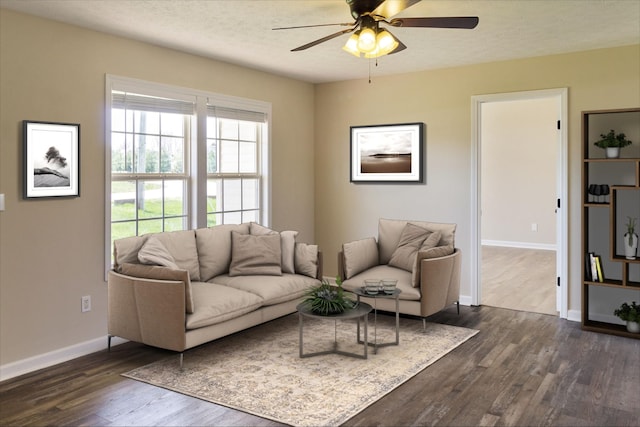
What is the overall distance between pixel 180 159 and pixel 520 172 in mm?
6787

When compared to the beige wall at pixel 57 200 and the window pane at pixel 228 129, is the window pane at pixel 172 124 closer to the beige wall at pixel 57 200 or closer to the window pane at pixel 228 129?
the beige wall at pixel 57 200

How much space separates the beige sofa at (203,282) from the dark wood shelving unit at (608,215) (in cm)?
250

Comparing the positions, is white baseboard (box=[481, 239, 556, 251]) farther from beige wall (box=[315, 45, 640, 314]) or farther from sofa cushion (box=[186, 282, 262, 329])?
sofa cushion (box=[186, 282, 262, 329])

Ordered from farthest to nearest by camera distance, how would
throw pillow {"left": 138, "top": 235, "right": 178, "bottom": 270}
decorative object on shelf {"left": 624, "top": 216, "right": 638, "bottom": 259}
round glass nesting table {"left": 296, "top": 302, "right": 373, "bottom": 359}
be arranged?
decorative object on shelf {"left": 624, "top": 216, "right": 638, "bottom": 259} → throw pillow {"left": 138, "top": 235, "right": 178, "bottom": 270} → round glass nesting table {"left": 296, "top": 302, "right": 373, "bottom": 359}

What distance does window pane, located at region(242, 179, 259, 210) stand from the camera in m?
5.85

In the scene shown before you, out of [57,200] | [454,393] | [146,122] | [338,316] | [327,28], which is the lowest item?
[454,393]

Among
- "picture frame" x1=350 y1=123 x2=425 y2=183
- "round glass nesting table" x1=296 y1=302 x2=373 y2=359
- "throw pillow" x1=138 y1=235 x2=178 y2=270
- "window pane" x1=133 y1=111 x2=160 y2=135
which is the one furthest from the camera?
"picture frame" x1=350 y1=123 x2=425 y2=183

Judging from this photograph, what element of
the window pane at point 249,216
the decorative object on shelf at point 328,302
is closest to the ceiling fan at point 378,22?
the decorative object on shelf at point 328,302

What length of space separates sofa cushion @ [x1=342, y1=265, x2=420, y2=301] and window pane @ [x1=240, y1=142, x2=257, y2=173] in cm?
178

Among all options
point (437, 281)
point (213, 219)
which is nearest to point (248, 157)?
point (213, 219)

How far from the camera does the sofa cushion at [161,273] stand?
3660 mm

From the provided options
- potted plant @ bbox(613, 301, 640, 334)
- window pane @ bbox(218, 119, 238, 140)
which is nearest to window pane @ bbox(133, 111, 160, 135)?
window pane @ bbox(218, 119, 238, 140)

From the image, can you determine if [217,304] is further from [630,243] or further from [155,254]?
[630,243]

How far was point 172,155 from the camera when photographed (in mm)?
4977
